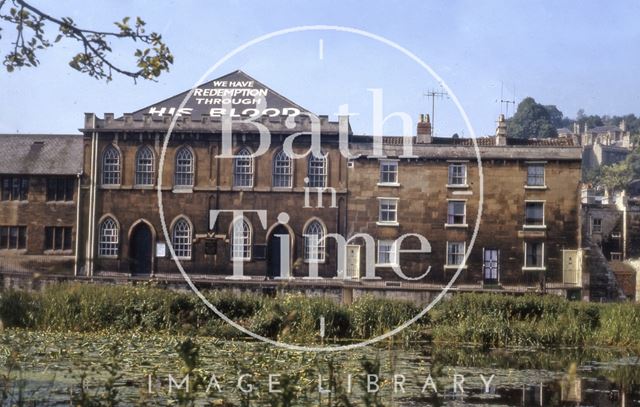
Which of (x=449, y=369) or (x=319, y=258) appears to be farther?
(x=319, y=258)

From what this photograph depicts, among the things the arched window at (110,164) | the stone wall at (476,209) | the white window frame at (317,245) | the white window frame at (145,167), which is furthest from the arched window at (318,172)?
the arched window at (110,164)

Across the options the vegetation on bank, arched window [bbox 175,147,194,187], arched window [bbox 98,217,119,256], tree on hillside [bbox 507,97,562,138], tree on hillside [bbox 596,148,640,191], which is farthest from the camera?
tree on hillside [bbox 507,97,562,138]

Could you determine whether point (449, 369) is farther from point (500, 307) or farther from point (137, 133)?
point (137, 133)

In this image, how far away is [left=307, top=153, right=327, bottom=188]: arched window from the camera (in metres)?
39.6

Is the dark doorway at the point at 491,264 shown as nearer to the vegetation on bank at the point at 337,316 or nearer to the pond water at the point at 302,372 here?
the vegetation on bank at the point at 337,316

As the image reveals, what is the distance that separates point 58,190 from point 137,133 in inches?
176

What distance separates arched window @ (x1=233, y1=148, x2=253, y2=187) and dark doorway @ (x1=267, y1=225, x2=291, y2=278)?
7.55 feet

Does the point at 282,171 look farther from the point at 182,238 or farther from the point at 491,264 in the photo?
the point at 491,264

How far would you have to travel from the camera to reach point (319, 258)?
128 feet

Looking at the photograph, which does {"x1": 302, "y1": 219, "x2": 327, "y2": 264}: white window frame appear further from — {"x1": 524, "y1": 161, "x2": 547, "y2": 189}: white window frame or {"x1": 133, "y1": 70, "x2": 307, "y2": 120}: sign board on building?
{"x1": 524, "y1": 161, "x2": 547, "y2": 189}: white window frame

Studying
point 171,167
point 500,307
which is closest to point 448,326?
point 500,307

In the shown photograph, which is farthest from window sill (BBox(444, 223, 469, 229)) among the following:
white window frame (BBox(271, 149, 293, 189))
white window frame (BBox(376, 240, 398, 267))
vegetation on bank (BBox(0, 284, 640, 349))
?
vegetation on bank (BBox(0, 284, 640, 349))

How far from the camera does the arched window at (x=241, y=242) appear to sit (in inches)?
Result: 1532

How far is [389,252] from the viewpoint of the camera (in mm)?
38906
